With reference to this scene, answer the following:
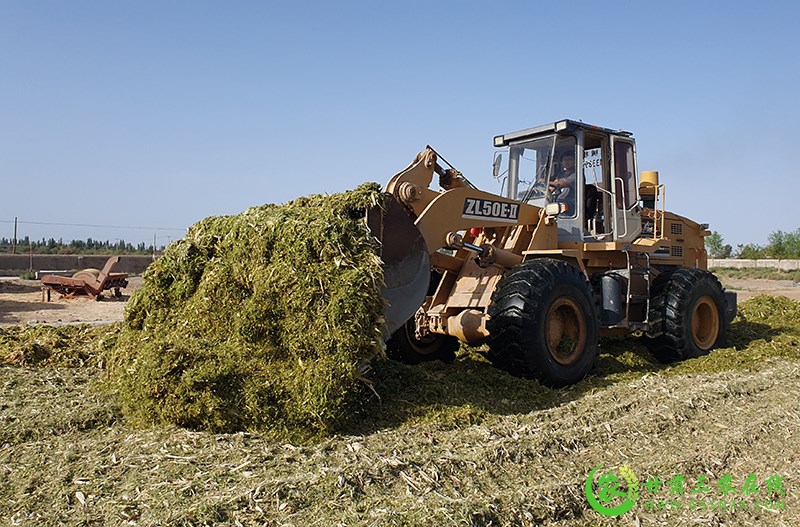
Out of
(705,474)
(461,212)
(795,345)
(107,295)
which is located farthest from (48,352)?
(107,295)

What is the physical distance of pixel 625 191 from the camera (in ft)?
30.2

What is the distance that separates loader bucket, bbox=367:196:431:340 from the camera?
5605 mm

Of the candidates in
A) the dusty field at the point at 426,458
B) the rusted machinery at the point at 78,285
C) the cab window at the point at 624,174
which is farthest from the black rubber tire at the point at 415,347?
the rusted machinery at the point at 78,285

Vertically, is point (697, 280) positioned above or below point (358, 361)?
above

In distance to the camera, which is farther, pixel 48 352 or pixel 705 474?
pixel 48 352

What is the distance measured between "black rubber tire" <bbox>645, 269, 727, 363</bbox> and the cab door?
2.59 feet

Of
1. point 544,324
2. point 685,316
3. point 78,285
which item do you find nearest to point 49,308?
point 78,285

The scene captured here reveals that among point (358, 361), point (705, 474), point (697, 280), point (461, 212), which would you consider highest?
point (461, 212)

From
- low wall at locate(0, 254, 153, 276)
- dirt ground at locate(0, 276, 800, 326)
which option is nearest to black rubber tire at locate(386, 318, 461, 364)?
dirt ground at locate(0, 276, 800, 326)

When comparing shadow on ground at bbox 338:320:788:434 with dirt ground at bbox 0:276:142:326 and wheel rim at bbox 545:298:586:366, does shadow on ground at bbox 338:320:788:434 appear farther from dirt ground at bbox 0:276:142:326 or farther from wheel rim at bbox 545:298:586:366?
dirt ground at bbox 0:276:142:326

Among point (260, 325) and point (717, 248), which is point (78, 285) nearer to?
point (260, 325)

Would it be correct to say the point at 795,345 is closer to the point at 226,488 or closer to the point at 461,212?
the point at 461,212

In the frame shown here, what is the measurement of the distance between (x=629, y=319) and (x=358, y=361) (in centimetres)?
508

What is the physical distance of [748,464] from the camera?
14.8 ft
